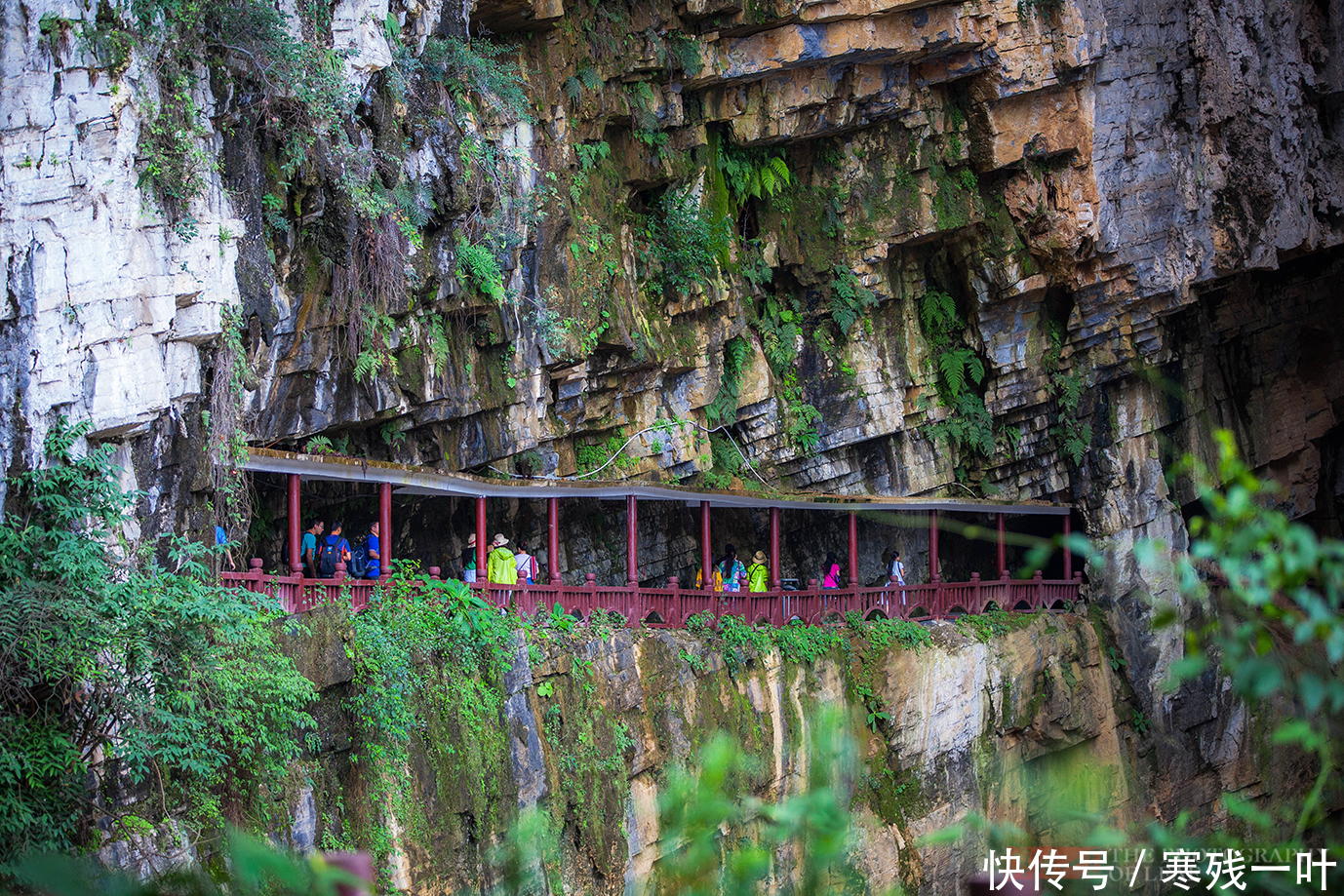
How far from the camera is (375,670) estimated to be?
10875 mm

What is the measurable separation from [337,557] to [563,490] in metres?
3.73

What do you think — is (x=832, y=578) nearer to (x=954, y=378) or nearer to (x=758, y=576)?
(x=758, y=576)

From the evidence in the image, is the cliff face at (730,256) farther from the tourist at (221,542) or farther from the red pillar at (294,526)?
the red pillar at (294,526)

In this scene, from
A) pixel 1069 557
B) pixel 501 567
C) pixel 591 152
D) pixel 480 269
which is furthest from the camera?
pixel 1069 557

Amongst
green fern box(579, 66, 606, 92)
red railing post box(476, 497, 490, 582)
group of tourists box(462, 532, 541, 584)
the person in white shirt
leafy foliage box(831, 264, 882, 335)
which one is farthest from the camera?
leafy foliage box(831, 264, 882, 335)

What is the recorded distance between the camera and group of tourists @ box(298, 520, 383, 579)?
42.3 feet

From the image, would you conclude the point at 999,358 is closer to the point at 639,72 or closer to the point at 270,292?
the point at 639,72

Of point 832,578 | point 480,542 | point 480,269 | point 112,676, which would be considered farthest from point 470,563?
point 832,578

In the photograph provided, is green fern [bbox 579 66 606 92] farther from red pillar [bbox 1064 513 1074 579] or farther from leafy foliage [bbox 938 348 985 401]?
red pillar [bbox 1064 513 1074 579]

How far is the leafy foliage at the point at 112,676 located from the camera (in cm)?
818

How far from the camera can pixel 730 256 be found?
19844 millimetres

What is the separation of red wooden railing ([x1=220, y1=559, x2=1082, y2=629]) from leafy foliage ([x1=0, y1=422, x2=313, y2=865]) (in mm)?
1252

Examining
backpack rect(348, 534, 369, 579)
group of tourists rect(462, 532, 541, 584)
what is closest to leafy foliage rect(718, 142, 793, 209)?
group of tourists rect(462, 532, 541, 584)

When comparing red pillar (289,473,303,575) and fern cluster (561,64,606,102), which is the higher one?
fern cluster (561,64,606,102)
